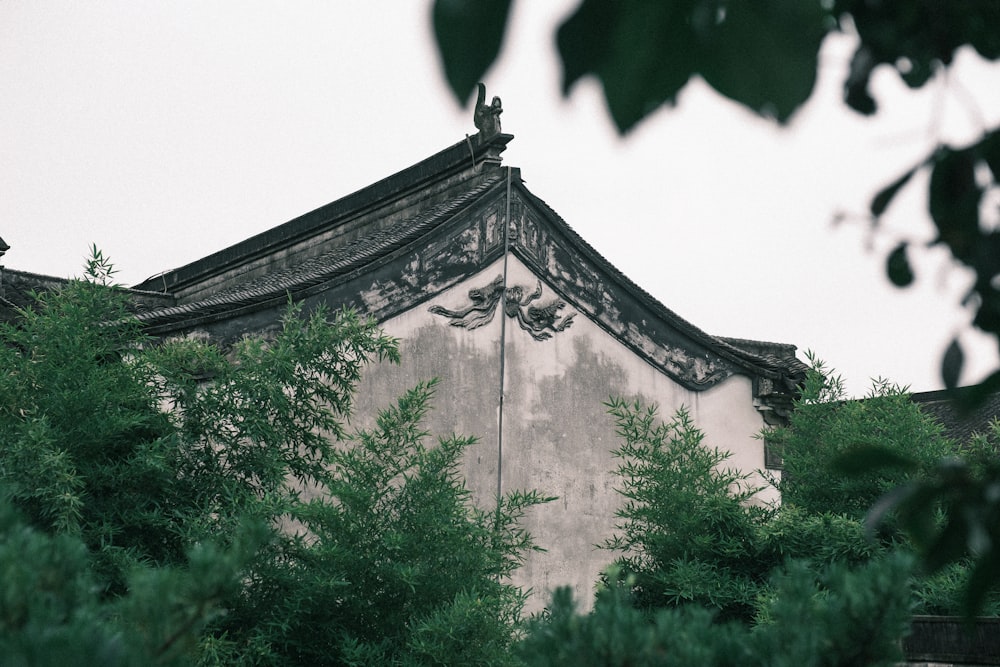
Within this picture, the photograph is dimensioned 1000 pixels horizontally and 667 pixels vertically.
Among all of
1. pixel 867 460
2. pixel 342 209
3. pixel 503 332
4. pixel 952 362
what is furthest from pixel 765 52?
pixel 342 209

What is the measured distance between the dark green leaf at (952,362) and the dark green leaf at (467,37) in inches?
30.1

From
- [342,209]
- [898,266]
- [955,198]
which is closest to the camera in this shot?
[955,198]

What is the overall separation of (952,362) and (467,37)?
79 centimetres

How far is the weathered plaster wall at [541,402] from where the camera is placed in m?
8.23

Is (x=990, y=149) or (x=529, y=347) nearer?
(x=990, y=149)

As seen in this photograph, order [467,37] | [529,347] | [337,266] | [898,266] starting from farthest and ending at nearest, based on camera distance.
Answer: [529,347]
[337,266]
[898,266]
[467,37]

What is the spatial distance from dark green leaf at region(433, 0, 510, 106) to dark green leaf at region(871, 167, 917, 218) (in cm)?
60

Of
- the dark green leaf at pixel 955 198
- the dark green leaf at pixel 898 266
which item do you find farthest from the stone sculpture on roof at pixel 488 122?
the dark green leaf at pixel 955 198

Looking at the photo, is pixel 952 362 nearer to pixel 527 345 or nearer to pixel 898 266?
pixel 898 266

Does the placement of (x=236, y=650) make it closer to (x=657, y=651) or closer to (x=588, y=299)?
(x=657, y=651)

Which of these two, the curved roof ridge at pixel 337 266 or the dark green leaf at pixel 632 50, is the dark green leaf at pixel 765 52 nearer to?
the dark green leaf at pixel 632 50

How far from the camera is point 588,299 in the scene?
Answer: 351 inches

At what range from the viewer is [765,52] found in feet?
2.67

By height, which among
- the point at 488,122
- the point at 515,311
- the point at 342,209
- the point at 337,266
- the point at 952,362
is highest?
the point at 488,122
